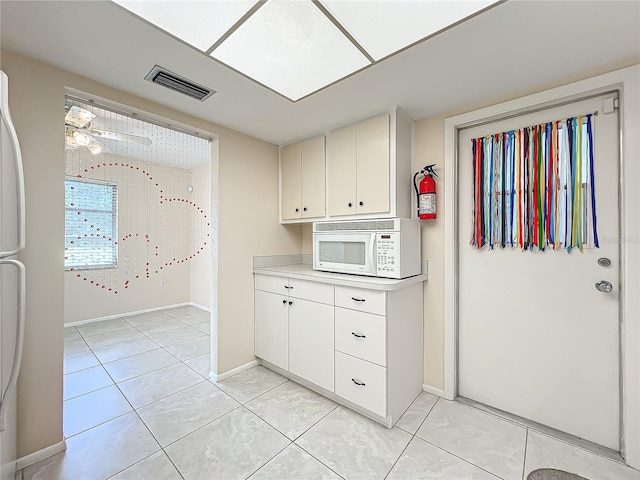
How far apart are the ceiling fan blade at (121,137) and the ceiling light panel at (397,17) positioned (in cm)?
194

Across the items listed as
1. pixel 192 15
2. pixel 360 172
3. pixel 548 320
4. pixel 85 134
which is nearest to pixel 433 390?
pixel 548 320

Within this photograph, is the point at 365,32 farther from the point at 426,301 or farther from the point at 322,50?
the point at 426,301

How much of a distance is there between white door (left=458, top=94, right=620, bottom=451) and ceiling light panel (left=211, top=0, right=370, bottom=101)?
1217 millimetres

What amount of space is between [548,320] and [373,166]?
1580mm

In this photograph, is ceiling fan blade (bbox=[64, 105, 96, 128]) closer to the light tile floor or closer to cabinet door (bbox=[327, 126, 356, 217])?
cabinet door (bbox=[327, 126, 356, 217])

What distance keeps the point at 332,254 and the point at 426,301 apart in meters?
0.86

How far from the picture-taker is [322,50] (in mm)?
1437

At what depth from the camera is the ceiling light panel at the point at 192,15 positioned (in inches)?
45.4

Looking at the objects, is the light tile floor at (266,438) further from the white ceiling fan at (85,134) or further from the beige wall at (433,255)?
the white ceiling fan at (85,134)

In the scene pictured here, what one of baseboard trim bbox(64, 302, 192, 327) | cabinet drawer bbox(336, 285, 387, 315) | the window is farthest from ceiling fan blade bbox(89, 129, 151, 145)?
baseboard trim bbox(64, 302, 192, 327)

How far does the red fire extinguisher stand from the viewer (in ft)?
6.97

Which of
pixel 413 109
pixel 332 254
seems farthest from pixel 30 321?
pixel 413 109

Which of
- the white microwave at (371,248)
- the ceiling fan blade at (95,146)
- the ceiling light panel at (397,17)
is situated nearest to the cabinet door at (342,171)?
the white microwave at (371,248)

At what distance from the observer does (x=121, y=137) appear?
90.4 inches
